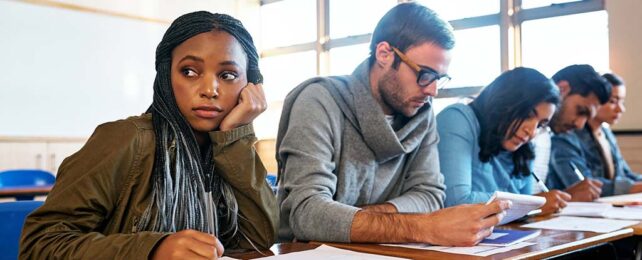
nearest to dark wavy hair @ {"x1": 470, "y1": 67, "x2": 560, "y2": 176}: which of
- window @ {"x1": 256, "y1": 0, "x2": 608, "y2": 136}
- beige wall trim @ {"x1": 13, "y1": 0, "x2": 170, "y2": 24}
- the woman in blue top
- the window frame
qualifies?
the woman in blue top

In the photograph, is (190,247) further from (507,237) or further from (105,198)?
(507,237)

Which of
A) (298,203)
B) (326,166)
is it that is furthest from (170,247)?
(326,166)

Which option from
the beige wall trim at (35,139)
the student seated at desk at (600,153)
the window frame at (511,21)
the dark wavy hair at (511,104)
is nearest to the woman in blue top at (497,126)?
the dark wavy hair at (511,104)

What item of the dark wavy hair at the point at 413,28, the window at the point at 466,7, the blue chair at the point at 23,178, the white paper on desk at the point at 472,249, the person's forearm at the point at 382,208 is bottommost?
the blue chair at the point at 23,178

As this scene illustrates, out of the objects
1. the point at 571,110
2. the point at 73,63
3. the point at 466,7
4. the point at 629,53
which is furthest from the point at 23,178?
the point at 629,53

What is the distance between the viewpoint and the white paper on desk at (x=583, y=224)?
1890mm

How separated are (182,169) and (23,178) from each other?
3593mm

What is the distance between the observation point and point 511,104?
2.44m

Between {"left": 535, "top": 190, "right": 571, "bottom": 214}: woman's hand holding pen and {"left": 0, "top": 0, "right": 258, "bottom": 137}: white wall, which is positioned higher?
{"left": 0, "top": 0, "right": 258, "bottom": 137}: white wall

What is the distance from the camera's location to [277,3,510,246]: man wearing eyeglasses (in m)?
1.75

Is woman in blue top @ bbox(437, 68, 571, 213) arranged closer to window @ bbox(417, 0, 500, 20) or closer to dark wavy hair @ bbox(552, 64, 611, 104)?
dark wavy hair @ bbox(552, 64, 611, 104)

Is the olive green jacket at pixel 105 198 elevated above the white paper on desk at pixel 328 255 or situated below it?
above

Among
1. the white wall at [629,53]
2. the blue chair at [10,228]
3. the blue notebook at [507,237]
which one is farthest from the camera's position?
the white wall at [629,53]

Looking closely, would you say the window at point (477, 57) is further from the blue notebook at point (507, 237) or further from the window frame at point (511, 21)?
the blue notebook at point (507, 237)
